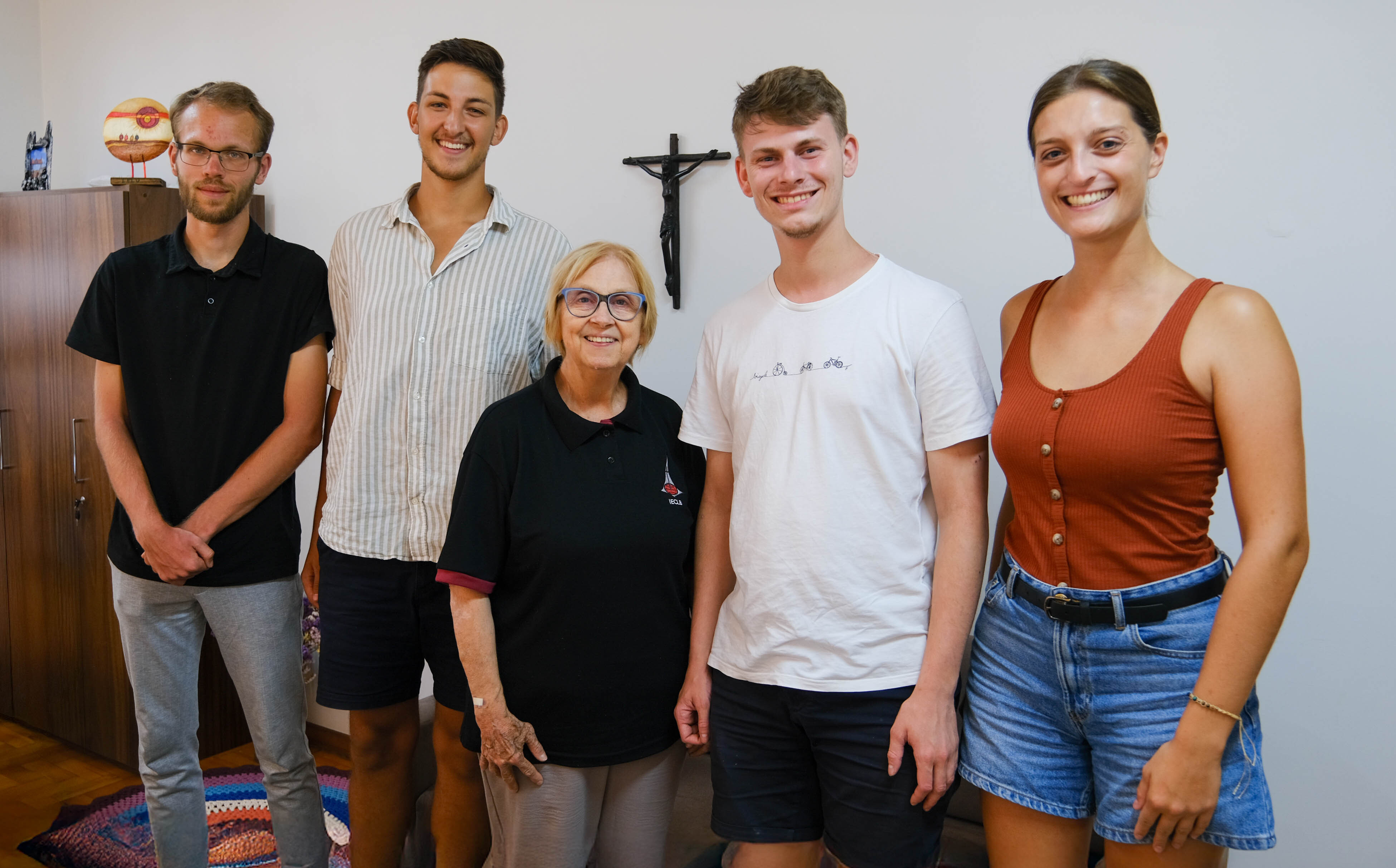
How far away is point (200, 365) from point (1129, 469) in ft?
5.84

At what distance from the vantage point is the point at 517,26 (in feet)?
9.58

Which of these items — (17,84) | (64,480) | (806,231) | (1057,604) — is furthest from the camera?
(17,84)

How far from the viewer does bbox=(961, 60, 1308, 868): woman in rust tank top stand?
1218mm

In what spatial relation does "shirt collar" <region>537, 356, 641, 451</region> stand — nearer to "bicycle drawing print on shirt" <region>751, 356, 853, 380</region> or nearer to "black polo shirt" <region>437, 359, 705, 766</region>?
"black polo shirt" <region>437, 359, 705, 766</region>

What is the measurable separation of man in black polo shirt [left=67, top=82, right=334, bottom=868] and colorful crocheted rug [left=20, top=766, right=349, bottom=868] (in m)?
0.70

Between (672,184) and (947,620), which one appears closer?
(947,620)

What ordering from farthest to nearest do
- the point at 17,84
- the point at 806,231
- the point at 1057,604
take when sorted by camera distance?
1. the point at 17,84
2. the point at 806,231
3. the point at 1057,604

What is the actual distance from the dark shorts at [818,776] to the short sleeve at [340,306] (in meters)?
1.05

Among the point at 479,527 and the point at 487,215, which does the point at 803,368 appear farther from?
the point at 487,215

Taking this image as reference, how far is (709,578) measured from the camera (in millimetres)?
1705

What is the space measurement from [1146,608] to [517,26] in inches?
96.0

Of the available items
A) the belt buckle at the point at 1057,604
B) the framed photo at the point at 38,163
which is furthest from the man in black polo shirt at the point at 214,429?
the framed photo at the point at 38,163

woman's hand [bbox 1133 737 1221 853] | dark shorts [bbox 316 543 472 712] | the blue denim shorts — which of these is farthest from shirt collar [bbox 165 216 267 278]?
woman's hand [bbox 1133 737 1221 853]

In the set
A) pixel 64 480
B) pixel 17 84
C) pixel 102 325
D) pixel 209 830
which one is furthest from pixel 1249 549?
pixel 17 84
